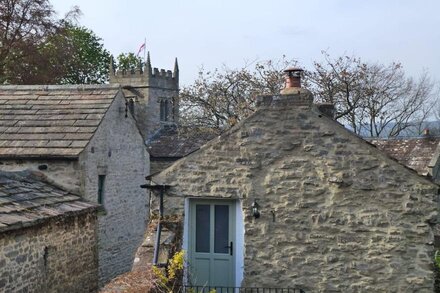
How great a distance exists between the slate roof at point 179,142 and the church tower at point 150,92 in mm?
6945

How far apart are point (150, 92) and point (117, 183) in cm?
2688

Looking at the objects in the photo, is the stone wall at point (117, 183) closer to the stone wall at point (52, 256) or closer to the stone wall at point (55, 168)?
the stone wall at point (55, 168)

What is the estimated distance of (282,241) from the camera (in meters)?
11.0

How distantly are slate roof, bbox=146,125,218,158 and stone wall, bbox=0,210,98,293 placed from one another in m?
15.0

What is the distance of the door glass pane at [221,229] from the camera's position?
37.9ft

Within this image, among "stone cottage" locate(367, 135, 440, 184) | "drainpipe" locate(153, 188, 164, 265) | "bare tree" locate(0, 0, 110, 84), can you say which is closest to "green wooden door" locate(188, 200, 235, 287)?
"drainpipe" locate(153, 188, 164, 265)

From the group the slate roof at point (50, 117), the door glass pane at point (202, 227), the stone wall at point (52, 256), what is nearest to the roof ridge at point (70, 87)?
the slate roof at point (50, 117)

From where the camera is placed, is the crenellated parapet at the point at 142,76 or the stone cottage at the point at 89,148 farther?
the crenellated parapet at the point at 142,76

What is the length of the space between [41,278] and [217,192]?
4.54m

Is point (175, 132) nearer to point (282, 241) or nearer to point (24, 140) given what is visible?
point (24, 140)

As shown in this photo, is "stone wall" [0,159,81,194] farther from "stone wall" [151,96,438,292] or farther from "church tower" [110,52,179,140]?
"church tower" [110,52,179,140]

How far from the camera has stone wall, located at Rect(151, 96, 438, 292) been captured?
1069 centimetres

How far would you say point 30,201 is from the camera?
12727 mm

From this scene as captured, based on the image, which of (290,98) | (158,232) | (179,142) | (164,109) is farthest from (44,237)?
(164,109)
